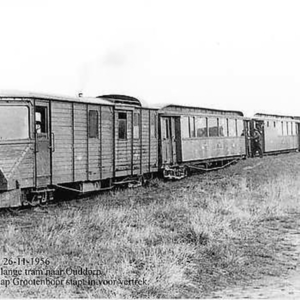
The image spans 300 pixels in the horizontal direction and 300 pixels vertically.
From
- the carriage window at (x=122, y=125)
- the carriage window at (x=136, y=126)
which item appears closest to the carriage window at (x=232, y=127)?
the carriage window at (x=136, y=126)

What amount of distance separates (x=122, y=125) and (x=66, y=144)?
2674 mm

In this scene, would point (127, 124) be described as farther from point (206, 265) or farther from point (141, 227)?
point (206, 265)

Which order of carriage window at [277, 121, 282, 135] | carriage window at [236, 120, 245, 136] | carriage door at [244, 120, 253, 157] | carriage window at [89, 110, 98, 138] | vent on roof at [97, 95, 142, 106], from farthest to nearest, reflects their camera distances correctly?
carriage window at [277, 121, 282, 135] < carriage door at [244, 120, 253, 157] < carriage window at [236, 120, 245, 136] < vent on roof at [97, 95, 142, 106] < carriage window at [89, 110, 98, 138]

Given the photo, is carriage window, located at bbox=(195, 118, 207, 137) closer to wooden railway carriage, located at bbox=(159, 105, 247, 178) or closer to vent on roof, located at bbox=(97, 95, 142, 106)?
wooden railway carriage, located at bbox=(159, 105, 247, 178)

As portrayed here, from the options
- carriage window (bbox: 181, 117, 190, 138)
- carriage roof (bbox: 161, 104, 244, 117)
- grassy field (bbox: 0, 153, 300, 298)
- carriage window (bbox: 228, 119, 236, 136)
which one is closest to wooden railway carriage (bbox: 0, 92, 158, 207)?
grassy field (bbox: 0, 153, 300, 298)

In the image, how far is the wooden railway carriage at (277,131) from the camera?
2938 cm

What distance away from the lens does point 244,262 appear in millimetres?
7340

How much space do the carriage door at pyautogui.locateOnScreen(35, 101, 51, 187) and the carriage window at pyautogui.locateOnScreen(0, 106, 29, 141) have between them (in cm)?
34

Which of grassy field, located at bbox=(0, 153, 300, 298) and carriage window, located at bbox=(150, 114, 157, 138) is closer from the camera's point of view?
grassy field, located at bbox=(0, 153, 300, 298)

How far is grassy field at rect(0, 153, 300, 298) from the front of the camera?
5.84 m

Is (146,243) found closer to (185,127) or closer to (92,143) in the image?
(92,143)

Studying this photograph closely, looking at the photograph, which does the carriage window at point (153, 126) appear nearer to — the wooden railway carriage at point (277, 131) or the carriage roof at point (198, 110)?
the carriage roof at point (198, 110)

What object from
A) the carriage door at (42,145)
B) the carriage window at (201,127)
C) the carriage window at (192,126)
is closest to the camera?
the carriage door at (42,145)

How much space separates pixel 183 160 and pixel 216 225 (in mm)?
8857
